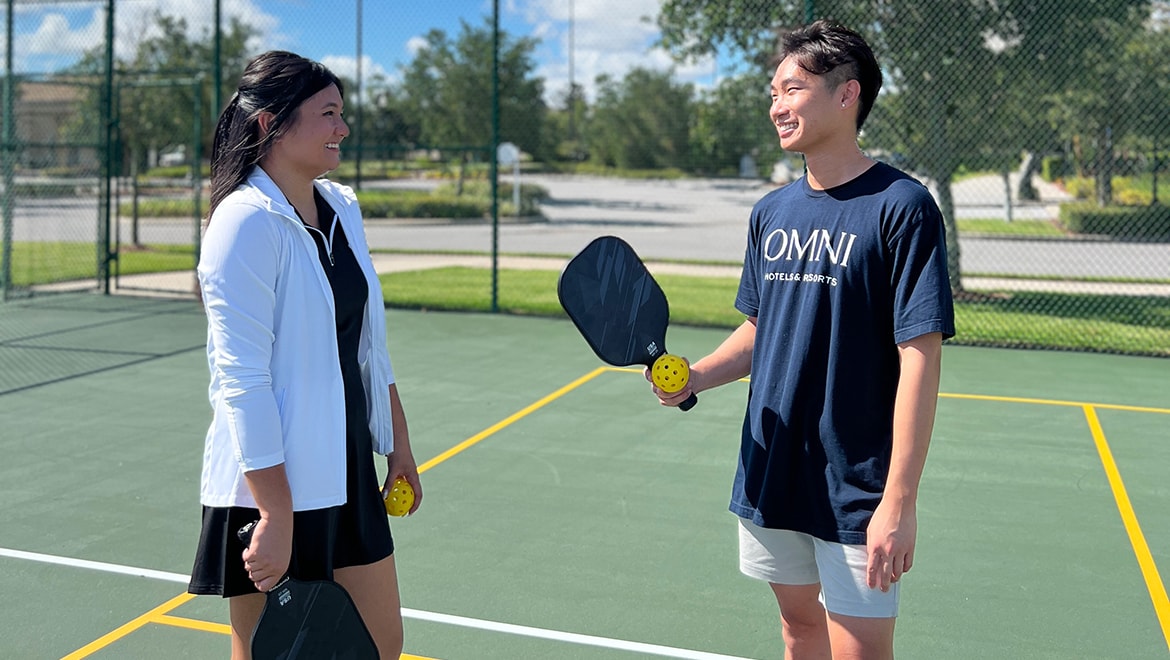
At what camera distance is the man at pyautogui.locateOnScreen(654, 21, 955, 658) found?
264 centimetres

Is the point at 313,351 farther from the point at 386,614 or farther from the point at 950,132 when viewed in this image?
the point at 950,132

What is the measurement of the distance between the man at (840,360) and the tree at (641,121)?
38.3ft

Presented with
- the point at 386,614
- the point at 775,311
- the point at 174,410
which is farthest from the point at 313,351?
the point at 174,410

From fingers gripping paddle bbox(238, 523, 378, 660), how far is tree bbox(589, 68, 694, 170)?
40.1ft

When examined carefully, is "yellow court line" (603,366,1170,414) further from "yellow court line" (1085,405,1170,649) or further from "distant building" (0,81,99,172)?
"distant building" (0,81,99,172)

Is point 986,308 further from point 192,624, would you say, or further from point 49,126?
point 49,126

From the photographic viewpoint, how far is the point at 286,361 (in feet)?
8.79

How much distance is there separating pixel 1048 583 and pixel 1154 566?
61 cm

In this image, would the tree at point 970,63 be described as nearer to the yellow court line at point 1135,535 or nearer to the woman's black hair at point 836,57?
the yellow court line at point 1135,535

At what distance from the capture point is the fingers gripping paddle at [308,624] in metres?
2.65

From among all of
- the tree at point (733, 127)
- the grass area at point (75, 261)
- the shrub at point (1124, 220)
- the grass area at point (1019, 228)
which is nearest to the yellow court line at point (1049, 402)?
the tree at point (733, 127)

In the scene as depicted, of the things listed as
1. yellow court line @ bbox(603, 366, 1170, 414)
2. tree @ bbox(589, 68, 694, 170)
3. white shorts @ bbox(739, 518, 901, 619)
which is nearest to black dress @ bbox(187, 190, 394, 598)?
white shorts @ bbox(739, 518, 901, 619)

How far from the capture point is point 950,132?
12836mm

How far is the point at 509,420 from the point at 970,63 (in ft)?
25.1
